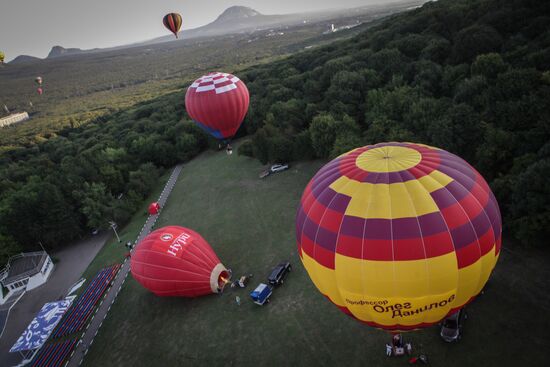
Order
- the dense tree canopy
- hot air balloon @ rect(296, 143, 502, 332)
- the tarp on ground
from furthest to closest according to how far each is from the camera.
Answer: the dense tree canopy
the tarp on ground
hot air balloon @ rect(296, 143, 502, 332)

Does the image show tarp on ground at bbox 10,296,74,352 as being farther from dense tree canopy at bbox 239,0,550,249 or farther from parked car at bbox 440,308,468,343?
dense tree canopy at bbox 239,0,550,249

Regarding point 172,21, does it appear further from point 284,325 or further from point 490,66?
point 284,325

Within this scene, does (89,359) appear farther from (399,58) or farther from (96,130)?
(96,130)

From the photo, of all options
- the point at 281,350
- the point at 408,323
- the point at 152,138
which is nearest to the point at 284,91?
the point at 152,138

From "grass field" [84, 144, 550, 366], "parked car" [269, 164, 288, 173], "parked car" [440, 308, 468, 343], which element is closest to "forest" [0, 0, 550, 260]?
"parked car" [269, 164, 288, 173]

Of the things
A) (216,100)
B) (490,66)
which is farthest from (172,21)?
(490,66)

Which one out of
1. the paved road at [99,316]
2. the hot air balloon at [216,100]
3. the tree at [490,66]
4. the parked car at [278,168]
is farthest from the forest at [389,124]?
the paved road at [99,316]
